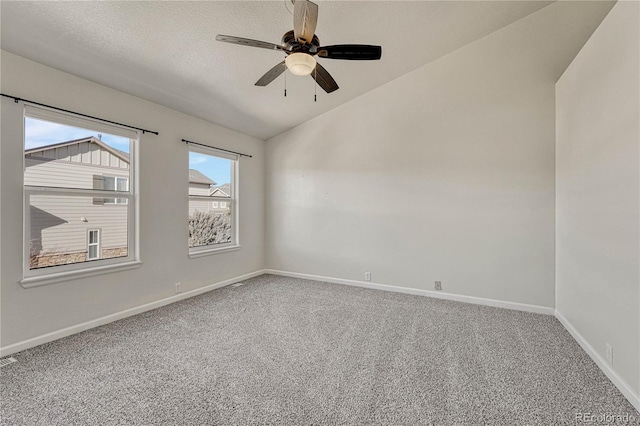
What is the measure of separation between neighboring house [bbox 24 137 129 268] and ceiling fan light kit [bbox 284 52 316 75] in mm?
2477

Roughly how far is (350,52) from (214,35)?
55.8 inches

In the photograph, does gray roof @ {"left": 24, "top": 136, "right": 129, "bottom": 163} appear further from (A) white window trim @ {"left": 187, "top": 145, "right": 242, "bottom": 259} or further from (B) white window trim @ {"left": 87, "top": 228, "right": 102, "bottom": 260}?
(A) white window trim @ {"left": 187, "top": 145, "right": 242, "bottom": 259}

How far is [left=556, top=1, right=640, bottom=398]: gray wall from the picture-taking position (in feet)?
5.88

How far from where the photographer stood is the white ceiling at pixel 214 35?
2.14m

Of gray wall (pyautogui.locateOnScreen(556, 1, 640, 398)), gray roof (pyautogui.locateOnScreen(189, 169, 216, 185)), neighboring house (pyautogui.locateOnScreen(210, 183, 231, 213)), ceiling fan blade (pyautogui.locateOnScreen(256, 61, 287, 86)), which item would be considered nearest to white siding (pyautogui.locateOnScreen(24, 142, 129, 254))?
gray roof (pyautogui.locateOnScreen(189, 169, 216, 185))

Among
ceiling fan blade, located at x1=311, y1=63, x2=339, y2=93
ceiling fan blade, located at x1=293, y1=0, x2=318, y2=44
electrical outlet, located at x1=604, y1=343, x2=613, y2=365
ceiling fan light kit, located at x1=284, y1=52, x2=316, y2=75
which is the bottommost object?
electrical outlet, located at x1=604, y1=343, x2=613, y2=365

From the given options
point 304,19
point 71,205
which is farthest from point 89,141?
point 304,19

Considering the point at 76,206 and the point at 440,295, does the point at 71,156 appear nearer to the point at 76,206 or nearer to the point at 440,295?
the point at 76,206

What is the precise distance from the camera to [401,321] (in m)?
3.04

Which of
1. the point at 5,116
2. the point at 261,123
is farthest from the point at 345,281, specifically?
the point at 5,116

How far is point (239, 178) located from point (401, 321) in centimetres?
338

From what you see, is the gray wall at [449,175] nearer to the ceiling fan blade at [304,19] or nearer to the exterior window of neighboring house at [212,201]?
the exterior window of neighboring house at [212,201]

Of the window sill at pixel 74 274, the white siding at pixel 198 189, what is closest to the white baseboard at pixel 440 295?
the white siding at pixel 198 189

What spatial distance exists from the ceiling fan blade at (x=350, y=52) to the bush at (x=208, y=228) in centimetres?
302
